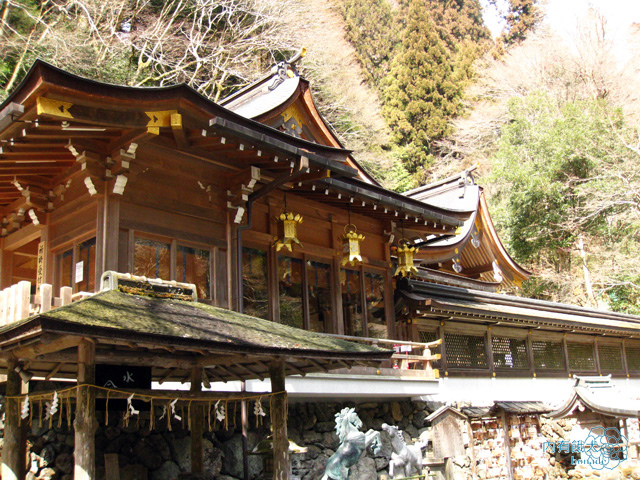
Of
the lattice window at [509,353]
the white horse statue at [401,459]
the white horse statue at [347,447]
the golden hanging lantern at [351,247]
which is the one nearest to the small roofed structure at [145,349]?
the white horse statue at [347,447]

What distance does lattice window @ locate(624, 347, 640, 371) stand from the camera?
2181cm

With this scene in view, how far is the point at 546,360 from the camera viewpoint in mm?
18422

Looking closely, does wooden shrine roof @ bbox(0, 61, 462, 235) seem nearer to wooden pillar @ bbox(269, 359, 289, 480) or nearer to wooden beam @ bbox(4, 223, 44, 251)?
wooden beam @ bbox(4, 223, 44, 251)

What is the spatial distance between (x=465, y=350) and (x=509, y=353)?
201 cm

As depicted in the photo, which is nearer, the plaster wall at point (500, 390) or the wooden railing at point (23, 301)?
the wooden railing at point (23, 301)

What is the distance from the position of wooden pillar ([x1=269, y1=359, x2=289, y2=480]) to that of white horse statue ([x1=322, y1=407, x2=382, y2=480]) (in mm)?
1193

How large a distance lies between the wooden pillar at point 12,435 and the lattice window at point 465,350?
35.5 feet

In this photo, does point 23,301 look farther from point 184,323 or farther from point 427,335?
point 427,335

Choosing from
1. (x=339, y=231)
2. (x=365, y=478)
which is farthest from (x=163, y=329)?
(x=339, y=231)

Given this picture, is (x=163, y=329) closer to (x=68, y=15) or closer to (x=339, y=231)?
(x=339, y=231)

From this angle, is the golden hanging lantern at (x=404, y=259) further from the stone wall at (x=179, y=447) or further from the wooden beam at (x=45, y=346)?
the wooden beam at (x=45, y=346)

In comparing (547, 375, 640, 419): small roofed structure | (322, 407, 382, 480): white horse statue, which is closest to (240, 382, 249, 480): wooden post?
(322, 407, 382, 480): white horse statue

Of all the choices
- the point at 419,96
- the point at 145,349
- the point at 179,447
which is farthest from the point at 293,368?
the point at 419,96

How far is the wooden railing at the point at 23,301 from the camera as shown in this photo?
6.77 m
